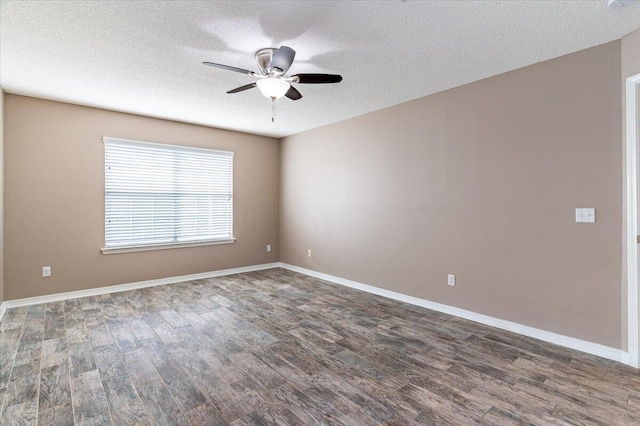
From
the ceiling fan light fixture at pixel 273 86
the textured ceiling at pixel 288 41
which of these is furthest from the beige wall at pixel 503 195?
the ceiling fan light fixture at pixel 273 86

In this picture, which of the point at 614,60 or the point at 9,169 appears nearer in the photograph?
the point at 614,60

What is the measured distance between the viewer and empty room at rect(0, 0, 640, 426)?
2135mm

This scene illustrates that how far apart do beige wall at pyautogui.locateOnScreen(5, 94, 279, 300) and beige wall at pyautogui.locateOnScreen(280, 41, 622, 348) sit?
3016mm

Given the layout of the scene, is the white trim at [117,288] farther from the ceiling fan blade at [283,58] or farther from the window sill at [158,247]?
the ceiling fan blade at [283,58]

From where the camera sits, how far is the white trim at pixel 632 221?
95.1 inches

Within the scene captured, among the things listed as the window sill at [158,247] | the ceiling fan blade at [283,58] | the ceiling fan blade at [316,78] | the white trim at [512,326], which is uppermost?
the ceiling fan blade at [283,58]

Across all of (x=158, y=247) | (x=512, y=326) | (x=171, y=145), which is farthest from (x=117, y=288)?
(x=512, y=326)

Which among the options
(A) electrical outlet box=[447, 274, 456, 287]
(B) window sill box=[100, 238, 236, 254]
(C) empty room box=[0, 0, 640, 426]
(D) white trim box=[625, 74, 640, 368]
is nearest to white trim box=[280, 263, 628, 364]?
(C) empty room box=[0, 0, 640, 426]

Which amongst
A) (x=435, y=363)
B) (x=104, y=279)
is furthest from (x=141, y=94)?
(x=435, y=363)

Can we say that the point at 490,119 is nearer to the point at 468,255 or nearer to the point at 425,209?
the point at 425,209

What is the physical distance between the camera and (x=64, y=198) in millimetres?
4172

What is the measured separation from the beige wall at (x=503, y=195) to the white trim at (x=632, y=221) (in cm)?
9

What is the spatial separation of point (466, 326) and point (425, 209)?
4.60ft

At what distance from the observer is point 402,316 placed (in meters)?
3.59
